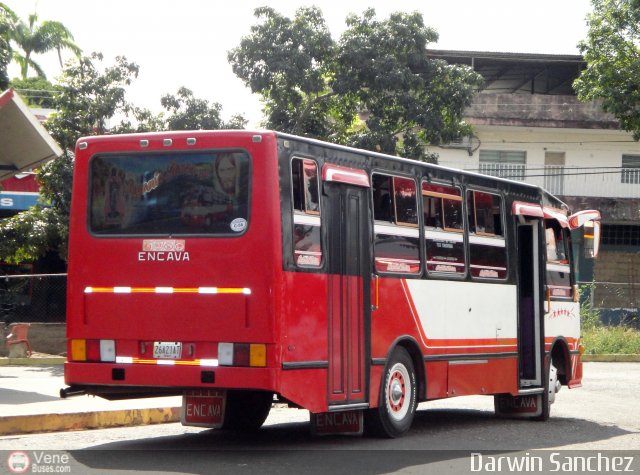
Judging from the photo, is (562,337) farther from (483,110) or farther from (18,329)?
(483,110)

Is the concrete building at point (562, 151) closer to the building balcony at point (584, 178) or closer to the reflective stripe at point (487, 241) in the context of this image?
the building balcony at point (584, 178)

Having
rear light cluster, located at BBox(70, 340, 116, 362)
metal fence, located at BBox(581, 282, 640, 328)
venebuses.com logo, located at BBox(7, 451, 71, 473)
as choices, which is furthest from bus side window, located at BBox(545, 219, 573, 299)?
metal fence, located at BBox(581, 282, 640, 328)

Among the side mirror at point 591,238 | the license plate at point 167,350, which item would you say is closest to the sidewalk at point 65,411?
the license plate at point 167,350

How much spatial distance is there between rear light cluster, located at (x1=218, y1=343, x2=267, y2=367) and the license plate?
427mm

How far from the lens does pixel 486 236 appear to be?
1452cm

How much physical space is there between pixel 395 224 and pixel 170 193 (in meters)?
2.70

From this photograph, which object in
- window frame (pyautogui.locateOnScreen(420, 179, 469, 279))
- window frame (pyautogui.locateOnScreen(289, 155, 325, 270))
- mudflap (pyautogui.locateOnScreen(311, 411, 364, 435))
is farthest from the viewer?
window frame (pyautogui.locateOnScreen(420, 179, 469, 279))

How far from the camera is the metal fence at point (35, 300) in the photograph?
92.4 ft

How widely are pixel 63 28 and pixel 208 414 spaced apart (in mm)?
57958

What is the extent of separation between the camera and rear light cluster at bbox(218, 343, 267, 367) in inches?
414

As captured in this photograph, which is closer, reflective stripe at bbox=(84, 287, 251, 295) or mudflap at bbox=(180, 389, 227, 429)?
reflective stripe at bbox=(84, 287, 251, 295)

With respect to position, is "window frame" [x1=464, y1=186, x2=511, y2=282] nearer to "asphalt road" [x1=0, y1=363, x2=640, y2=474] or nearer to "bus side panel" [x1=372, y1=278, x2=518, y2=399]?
"bus side panel" [x1=372, y1=278, x2=518, y2=399]

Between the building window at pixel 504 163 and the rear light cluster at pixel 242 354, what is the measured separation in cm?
3339

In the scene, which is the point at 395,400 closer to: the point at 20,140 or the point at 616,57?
the point at 20,140
